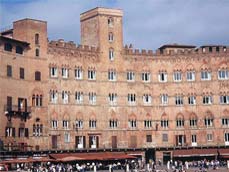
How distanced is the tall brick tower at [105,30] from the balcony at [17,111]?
16.2 meters

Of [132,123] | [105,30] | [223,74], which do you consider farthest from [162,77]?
[105,30]

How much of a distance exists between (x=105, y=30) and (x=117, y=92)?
9430 millimetres

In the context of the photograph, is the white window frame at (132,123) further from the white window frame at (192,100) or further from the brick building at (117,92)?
the white window frame at (192,100)

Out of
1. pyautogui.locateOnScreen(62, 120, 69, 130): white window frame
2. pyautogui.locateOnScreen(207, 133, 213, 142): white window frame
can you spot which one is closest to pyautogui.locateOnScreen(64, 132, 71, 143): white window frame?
pyautogui.locateOnScreen(62, 120, 69, 130): white window frame

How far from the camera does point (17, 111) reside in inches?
2724

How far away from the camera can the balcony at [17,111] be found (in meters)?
68.3

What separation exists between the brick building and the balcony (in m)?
0.91

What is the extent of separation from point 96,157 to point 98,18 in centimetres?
2082

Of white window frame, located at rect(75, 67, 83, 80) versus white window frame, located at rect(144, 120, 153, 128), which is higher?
white window frame, located at rect(75, 67, 83, 80)

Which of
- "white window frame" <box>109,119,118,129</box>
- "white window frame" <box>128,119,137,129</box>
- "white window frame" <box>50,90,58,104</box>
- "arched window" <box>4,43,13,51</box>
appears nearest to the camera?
"arched window" <box>4,43,13,51</box>

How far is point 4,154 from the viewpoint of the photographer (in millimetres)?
66188

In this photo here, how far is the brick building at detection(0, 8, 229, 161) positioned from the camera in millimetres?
73812

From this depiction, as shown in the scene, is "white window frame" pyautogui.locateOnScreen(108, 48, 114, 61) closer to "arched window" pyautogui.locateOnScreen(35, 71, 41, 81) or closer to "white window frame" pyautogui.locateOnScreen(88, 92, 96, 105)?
"white window frame" pyautogui.locateOnScreen(88, 92, 96, 105)

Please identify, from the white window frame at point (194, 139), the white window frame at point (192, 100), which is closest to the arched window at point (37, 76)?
the white window frame at point (192, 100)
